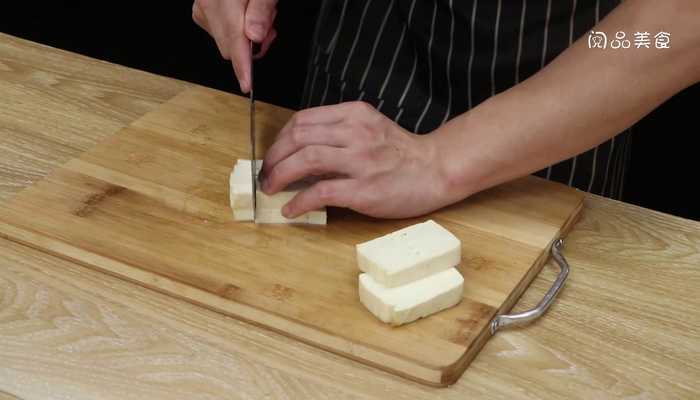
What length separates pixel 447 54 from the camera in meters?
1.50

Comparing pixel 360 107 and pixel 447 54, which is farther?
pixel 447 54

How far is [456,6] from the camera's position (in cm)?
148

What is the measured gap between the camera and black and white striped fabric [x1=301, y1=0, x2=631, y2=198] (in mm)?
1471

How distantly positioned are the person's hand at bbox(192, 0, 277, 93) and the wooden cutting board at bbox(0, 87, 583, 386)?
13 cm

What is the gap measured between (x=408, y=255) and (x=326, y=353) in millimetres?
152

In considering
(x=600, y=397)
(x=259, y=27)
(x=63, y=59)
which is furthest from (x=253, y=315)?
(x=63, y=59)

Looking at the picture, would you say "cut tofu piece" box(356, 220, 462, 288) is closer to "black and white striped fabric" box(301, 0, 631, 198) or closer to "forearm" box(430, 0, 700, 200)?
"forearm" box(430, 0, 700, 200)

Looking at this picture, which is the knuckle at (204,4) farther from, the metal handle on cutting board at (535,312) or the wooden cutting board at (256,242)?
the metal handle on cutting board at (535,312)

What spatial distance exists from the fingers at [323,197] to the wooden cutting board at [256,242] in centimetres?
3

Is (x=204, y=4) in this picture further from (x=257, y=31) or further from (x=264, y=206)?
(x=264, y=206)

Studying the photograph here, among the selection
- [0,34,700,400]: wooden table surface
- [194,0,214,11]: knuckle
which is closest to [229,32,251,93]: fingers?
[194,0,214,11]: knuckle

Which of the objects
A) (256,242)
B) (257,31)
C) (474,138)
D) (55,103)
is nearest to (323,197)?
(256,242)

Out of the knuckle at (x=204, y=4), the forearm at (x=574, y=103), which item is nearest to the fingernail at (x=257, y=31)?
the knuckle at (x=204, y=4)

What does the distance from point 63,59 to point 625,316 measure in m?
1.15
